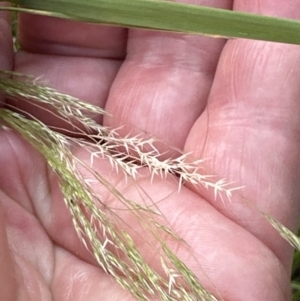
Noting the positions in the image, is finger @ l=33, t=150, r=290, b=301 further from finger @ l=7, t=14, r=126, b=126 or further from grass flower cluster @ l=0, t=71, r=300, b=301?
finger @ l=7, t=14, r=126, b=126

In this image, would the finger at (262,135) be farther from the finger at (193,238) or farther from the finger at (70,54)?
the finger at (70,54)

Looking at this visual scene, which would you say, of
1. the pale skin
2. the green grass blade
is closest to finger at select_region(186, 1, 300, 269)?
the pale skin

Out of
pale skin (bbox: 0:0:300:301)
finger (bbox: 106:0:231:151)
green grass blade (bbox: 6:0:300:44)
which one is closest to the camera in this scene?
green grass blade (bbox: 6:0:300:44)

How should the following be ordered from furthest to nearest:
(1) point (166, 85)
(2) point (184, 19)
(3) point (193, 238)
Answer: (1) point (166, 85)
(3) point (193, 238)
(2) point (184, 19)

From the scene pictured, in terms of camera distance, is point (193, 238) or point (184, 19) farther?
point (193, 238)

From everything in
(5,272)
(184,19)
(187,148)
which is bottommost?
(5,272)

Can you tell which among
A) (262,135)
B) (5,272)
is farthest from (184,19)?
(5,272)

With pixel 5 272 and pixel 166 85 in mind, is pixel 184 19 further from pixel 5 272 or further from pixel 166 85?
pixel 5 272

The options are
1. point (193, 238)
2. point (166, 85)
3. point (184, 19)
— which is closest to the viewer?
point (184, 19)
